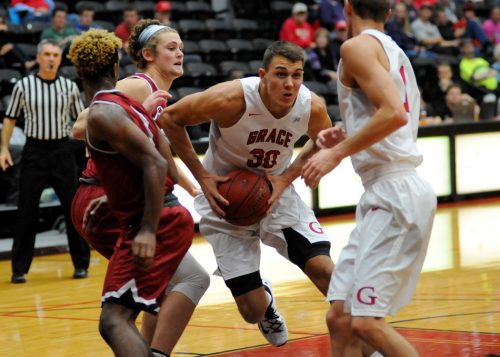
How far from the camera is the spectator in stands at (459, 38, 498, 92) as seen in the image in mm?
17281

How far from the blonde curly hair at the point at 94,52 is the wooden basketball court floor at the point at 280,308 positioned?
2079 mm

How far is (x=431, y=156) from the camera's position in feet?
44.6

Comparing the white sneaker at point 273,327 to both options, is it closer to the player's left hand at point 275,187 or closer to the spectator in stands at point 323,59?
the player's left hand at point 275,187

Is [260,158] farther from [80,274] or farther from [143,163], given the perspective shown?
[80,274]

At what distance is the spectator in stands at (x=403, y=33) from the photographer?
699 inches

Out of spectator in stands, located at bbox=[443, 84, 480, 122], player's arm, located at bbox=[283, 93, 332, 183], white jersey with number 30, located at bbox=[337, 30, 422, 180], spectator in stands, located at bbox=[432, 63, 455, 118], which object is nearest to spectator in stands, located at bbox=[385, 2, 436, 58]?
spectator in stands, located at bbox=[432, 63, 455, 118]

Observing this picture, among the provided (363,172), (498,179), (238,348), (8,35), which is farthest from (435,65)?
(363,172)

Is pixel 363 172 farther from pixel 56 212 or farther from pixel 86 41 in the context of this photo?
pixel 56 212

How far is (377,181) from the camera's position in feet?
14.7

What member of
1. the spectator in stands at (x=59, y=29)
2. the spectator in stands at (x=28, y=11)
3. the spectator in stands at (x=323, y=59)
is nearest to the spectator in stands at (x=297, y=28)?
the spectator in stands at (x=323, y=59)

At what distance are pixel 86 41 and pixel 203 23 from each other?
12572 mm

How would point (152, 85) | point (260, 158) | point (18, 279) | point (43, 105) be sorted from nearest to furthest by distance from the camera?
point (152, 85), point (260, 158), point (18, 279), point (43, 105)

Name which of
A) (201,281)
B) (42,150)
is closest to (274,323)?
(201,281)

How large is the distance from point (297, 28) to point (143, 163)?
41.8 ft
